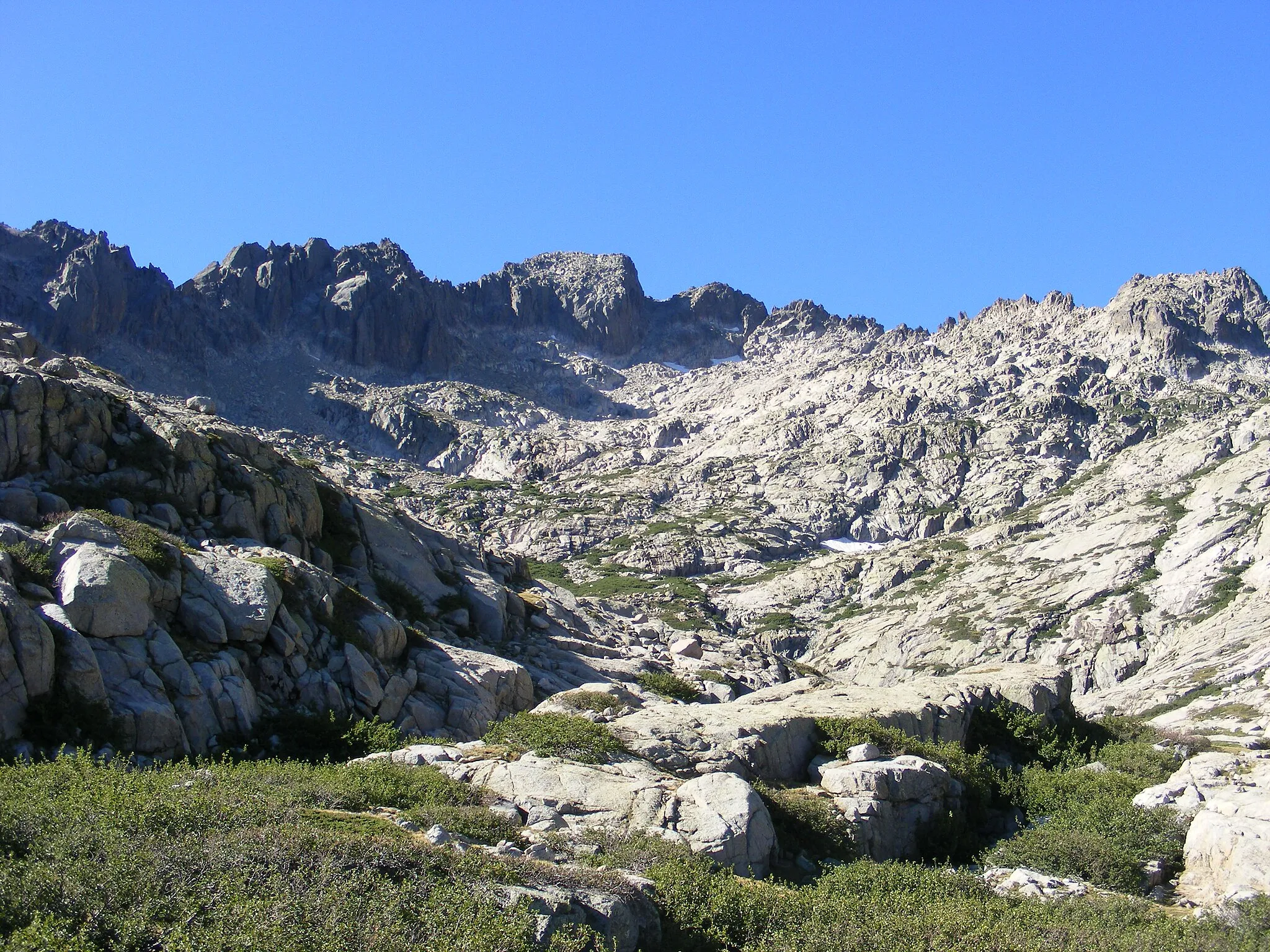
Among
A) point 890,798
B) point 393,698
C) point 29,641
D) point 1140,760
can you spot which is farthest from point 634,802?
point 1140,760

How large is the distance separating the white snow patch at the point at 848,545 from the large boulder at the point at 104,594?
161045mm

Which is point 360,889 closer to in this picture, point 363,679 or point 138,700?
point 138,700

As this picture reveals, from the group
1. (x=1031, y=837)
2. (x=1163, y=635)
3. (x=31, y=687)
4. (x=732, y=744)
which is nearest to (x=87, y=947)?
(x=31, y=687)

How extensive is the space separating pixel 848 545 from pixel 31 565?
17073 centimetres

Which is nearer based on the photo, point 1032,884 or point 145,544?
point 1032,884

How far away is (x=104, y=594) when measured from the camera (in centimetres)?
1969

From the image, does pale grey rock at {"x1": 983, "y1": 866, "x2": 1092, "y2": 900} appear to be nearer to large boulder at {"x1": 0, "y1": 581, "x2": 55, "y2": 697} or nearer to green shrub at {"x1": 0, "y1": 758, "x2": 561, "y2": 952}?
green shrub at {"x1": 0, "y1": 758, "x2": 561, "y2": 952}

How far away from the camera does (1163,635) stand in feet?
297

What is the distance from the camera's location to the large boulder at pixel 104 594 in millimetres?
19281

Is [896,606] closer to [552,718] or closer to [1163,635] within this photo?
[1163,635]

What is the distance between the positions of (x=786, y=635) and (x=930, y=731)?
10024cm

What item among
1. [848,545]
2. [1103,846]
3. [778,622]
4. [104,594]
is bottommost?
[778,622]

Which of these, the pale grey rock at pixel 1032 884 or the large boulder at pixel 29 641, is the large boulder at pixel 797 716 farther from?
the large boulder at pixel 29 641

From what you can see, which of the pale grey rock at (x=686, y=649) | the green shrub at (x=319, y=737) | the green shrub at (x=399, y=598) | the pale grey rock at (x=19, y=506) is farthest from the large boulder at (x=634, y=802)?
the pale grey rock at (x=686, y=649)
